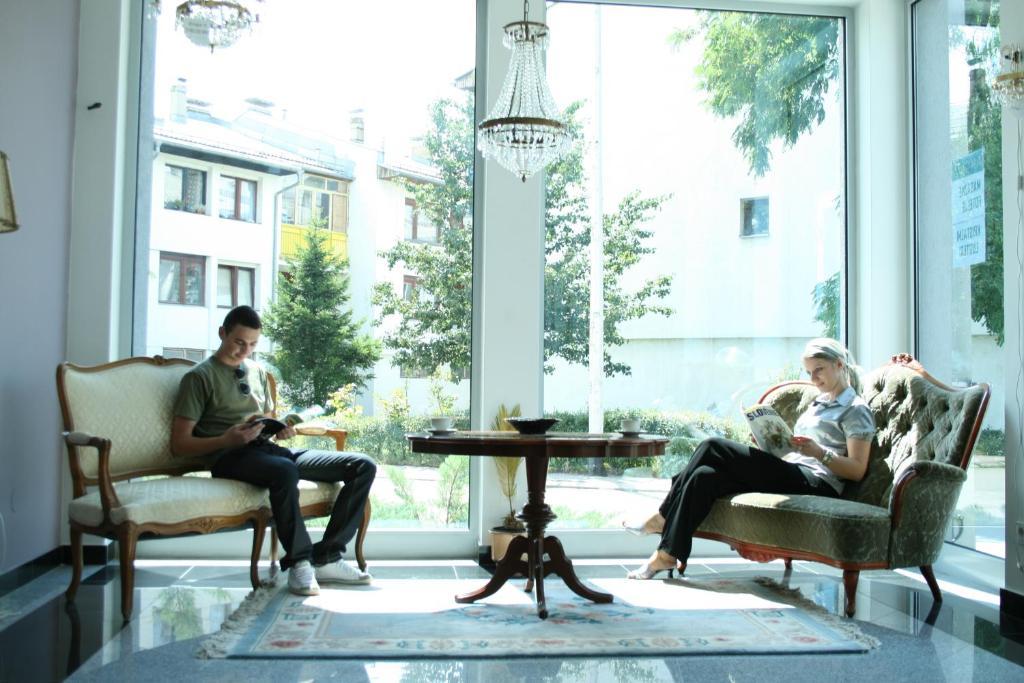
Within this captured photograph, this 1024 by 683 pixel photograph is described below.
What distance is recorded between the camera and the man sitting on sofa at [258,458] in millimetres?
3898

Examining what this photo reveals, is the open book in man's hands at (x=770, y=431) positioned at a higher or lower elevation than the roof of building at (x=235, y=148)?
lower

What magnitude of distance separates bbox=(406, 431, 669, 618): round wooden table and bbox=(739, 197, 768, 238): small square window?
73.0 inches

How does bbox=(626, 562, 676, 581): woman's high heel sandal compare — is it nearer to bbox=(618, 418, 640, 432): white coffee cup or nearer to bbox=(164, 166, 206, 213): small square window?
bbox=(618, 418, 640, 432): white coffee cup

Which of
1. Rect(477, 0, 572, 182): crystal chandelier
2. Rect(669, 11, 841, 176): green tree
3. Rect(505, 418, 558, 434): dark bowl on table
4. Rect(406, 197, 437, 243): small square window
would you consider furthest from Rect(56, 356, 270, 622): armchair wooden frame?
Rect(669, 11, 841, 176): green tree

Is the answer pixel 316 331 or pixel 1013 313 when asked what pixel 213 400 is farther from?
pixel 1013 313

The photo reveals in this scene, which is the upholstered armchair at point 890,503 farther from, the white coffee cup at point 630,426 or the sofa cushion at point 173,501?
the sofa cushion at point 173,501

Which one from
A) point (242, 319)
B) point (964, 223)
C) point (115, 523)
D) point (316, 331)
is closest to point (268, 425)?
point (242, 319)

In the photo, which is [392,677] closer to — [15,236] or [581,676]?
[581,676]

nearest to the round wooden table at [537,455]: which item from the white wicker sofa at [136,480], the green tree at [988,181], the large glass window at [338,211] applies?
the white wicker sofa at [136,480]

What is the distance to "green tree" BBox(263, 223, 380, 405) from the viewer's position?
4855 millimetres

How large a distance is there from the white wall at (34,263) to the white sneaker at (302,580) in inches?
44.9

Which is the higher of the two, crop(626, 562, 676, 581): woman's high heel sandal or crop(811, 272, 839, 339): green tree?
crop(811, 272, 839, 339): green tree

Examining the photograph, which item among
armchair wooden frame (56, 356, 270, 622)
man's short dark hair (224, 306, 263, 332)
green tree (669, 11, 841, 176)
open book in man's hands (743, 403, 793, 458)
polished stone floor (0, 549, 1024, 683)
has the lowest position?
polished stone floor (0, 549, 1024, 683)

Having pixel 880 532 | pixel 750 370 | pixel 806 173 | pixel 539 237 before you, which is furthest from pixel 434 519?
pixel 806 173
